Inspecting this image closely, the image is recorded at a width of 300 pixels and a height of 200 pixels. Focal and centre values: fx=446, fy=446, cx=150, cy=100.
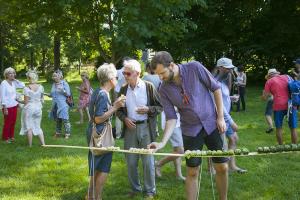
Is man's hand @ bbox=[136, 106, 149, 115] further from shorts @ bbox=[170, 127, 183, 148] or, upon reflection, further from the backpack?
the backpack

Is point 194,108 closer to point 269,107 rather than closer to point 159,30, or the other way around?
point 269,107

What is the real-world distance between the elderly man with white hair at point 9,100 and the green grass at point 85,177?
1.73 ft

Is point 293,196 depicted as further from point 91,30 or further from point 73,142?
point 91,30

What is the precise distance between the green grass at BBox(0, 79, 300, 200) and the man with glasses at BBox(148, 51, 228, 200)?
1.37m

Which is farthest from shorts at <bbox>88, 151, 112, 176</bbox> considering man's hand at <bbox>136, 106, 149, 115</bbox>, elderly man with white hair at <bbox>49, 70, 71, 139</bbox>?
elderly man with white hair at <bbox>49, 70, 71, 139</bbox>

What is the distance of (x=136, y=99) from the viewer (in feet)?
19.8

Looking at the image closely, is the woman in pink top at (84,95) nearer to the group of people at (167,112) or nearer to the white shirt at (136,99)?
the group of people at (167,112)

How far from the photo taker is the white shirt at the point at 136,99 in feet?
19.8

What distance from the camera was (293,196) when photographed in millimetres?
6227

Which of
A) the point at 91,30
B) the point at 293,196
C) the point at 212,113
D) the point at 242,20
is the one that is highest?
the point at 242,20

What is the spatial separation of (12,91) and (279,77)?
19.5 feet

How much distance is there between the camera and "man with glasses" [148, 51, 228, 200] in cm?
479

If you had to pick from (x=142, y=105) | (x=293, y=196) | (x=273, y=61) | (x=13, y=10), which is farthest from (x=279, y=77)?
(x=273, y=61)

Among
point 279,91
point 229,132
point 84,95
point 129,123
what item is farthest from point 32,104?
point 279,91
